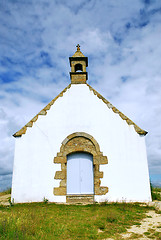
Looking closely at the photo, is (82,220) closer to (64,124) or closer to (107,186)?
(107,186)

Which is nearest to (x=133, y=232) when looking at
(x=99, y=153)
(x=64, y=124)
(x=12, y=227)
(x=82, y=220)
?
(x=82, y=220)

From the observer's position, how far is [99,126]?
30.2 feet

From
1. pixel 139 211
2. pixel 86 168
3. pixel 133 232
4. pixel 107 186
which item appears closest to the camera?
pixel 133 232

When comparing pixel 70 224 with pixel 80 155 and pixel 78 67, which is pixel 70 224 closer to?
pixel 80 155

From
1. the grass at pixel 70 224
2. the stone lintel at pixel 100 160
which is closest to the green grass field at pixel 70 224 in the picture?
the grass at pixel 70 224

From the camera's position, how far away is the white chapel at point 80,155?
27.4 feet

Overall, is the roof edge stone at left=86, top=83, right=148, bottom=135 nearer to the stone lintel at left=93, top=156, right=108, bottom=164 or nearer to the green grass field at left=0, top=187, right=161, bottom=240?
the stone lintel at left=93, top=156, right=108, bottom=164

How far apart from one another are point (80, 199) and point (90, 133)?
10.3 feet

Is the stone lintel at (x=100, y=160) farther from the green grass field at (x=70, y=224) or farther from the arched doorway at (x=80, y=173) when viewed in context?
the green grass field at (x=70, y=224)

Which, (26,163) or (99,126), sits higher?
(99,126)

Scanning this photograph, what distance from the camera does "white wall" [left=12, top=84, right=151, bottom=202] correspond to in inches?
328

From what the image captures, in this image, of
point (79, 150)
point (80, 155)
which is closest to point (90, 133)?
point (79, 150)

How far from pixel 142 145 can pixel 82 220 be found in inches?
185

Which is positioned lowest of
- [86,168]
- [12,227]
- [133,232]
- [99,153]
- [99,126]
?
[133,232]
